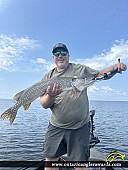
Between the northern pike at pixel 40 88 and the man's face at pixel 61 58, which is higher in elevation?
the man's face at pixel 61 58

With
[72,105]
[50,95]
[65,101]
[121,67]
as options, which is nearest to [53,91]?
[50,95]

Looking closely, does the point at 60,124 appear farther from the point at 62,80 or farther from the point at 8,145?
the point at 8,145

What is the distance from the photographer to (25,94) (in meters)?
3.11

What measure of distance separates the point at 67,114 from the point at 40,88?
58cm

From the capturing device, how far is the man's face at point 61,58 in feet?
9.93

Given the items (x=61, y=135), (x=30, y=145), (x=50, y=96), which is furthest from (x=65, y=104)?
(x=30, y=145)

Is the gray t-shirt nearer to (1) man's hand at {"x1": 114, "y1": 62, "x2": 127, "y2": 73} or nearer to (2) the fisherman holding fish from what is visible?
(2) the fisherman holding fish

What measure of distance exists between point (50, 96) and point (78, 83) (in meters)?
0.47

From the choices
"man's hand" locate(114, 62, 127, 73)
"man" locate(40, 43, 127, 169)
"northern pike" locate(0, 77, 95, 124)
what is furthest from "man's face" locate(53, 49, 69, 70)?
"man's hand" locate(114, 62, 127, 73)

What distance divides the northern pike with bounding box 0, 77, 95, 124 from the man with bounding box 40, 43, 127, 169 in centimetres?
7

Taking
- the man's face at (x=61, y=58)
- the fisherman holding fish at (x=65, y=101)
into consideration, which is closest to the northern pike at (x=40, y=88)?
the fisherman holding fish at (x=65, y=101)

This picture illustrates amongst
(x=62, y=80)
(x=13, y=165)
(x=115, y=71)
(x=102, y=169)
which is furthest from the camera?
(x=13, y=165)

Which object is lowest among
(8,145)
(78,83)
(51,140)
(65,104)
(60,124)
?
(8,145)

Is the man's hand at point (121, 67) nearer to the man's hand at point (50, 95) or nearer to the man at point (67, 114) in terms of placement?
the man at point (67, 114)
